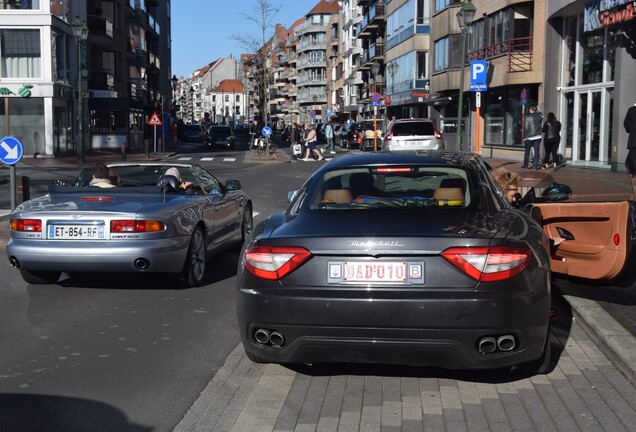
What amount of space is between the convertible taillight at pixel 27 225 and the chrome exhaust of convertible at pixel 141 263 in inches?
39.4

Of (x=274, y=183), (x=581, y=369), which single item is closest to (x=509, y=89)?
(x=274, y=183)

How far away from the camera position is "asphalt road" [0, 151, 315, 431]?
4625mm

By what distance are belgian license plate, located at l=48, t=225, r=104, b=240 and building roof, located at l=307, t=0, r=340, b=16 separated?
128874mm

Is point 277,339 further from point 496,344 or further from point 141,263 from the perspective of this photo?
point 141,263

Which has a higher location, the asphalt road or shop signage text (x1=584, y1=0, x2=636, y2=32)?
shop signage text (x1=584, y1=0, x2=636, y2=32)

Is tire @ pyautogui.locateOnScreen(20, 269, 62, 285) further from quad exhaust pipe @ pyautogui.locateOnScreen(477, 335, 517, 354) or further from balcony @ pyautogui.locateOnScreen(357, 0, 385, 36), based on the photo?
balcony @ pyautogui.locateOnScreen(357, 0, 385, 36)

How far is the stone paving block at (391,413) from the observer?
438 centimetres

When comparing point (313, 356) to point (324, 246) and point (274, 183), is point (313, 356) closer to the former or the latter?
point (324, 246)

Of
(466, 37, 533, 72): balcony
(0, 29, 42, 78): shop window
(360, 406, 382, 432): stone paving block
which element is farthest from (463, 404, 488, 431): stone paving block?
(0, 29, 42, 78): shop window

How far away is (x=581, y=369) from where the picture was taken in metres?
5.33

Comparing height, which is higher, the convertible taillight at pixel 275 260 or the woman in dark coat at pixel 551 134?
the woman in dark coat at pixel 551 134

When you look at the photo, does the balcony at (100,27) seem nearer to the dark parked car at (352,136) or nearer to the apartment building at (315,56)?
the dark parked car at (352,136)

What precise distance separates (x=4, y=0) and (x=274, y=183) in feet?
76.2

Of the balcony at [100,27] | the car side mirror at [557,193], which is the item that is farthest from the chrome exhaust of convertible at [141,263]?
the balcony at [100,27]
